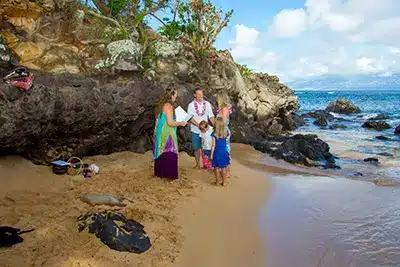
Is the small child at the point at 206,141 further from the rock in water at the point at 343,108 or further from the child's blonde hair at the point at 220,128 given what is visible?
the rock in water at the point at 343,108

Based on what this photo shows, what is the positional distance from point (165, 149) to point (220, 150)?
3.75 ft

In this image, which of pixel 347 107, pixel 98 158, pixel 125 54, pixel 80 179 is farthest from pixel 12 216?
pixel 347 107

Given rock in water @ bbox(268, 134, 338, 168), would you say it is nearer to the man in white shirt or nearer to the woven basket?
the man in white shirt

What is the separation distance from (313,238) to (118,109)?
5060mm

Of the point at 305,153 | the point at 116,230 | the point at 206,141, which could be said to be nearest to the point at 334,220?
the point at 206,141

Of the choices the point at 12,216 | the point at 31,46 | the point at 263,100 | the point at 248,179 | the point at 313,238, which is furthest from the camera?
the point at 263,100

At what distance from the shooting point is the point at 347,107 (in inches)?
1519

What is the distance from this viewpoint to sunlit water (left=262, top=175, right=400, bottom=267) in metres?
4.75

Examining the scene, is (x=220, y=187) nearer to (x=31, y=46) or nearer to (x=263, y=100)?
(x=31, y=46)

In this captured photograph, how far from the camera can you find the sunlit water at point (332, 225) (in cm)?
475

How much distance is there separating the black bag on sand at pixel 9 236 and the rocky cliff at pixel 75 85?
246cm

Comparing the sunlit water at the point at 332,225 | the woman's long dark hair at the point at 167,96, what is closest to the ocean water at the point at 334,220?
the sunlit water at the point at 332,225

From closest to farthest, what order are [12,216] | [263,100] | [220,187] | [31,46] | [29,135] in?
[12,216], [29,135], [220,187], [31,46], [263,100]

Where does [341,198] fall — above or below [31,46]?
below
